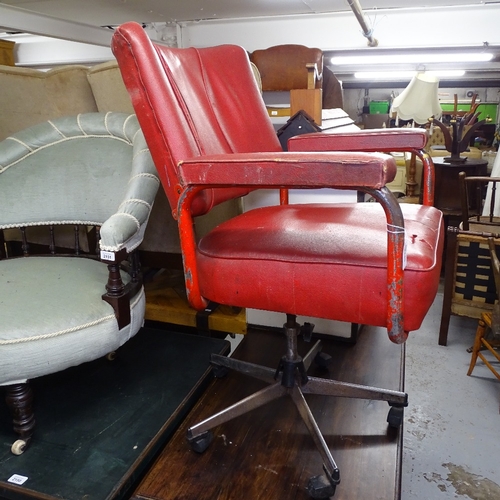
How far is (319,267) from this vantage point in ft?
2.70

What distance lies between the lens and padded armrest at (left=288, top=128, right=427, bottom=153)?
4.02ft

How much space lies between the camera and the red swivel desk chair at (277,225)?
2.44 feet

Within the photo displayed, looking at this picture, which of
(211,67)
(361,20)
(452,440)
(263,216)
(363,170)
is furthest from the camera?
(361,20)

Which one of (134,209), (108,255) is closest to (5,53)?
(134,209)

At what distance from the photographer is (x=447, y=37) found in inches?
175

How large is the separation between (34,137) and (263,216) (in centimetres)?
90

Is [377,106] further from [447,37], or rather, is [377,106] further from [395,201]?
[395,201]

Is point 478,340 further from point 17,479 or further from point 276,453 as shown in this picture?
point 17,479

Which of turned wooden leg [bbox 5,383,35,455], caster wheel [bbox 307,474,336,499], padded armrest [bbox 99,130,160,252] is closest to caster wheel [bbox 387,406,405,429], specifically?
caster wheel [bbox 307,474,336,499]

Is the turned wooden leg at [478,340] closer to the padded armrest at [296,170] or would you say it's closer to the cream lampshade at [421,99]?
the padded armrest at [296,170]

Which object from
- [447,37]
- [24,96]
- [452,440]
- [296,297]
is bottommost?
[452,440]

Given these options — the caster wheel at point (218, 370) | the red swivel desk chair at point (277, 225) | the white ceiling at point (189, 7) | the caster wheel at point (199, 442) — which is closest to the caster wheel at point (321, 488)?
the red swivel desk chair at point (277, 225)

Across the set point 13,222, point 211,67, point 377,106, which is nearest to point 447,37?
point 211,67

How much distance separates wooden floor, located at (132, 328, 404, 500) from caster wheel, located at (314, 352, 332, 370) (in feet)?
0.26
